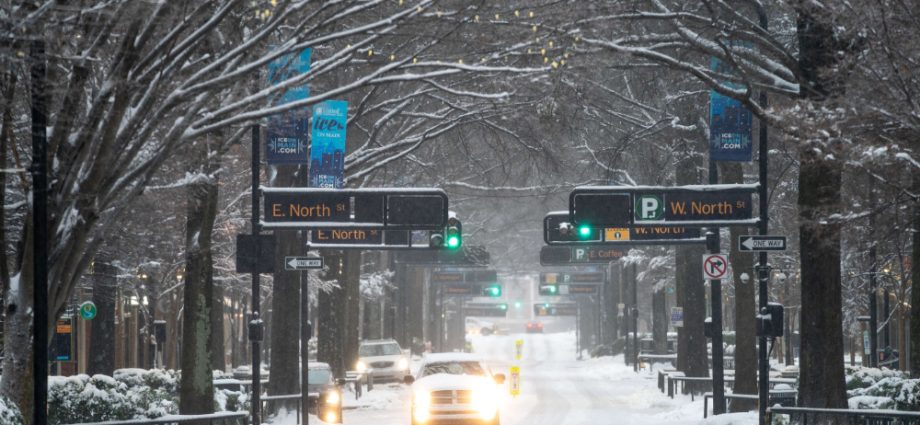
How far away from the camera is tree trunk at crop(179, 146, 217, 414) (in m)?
23.5

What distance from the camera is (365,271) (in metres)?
67.8

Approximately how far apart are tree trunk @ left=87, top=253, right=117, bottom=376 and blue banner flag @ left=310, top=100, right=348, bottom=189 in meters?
10.9

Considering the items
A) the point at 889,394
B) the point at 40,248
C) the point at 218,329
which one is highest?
the point at 40,248

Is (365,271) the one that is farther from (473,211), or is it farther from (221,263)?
(221,263)

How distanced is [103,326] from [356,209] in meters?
14.7

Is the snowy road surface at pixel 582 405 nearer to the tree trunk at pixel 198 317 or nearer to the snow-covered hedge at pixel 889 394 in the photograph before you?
the snow-covered hedge at pixel 889 394

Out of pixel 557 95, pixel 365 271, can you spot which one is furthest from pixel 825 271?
pixel 365 271

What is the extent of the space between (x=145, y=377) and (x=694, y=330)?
17.0m

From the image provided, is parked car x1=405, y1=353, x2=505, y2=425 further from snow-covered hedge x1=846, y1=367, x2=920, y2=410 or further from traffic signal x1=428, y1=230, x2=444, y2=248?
snow-covered hedge x1=846, y1=367, x2=920, y2=410

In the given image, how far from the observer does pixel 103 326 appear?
3672cm

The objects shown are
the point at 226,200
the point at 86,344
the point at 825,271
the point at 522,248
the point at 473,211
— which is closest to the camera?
the point at 825,271

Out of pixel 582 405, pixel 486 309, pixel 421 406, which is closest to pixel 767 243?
pixel 421 406

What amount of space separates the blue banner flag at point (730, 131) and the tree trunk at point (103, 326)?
17074 millimetres

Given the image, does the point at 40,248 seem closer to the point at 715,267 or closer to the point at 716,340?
the point at 715,267
